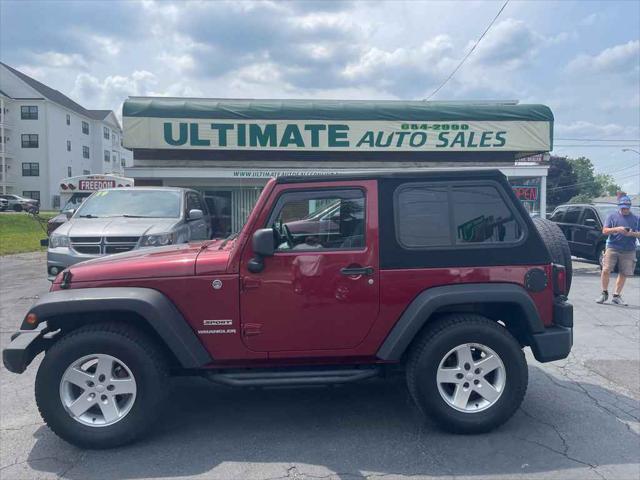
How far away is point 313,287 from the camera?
13.2 feet

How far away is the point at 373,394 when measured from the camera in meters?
4.95

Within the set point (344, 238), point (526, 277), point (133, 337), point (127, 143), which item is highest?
point (127, 143)

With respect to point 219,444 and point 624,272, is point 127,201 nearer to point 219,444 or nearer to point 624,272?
point 219,444

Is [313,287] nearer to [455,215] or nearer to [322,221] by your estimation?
[322,221]

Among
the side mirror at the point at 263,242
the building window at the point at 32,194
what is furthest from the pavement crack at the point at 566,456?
the building window at the point at 32,194

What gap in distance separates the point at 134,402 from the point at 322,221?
190cm

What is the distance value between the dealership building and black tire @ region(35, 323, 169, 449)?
35.2 ft

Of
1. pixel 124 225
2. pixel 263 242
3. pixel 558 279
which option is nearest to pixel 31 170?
pixel 124 225

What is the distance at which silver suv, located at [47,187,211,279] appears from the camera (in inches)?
307

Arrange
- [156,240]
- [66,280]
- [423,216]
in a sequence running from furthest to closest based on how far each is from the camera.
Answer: [156,240] < [423,216] < [66,280]

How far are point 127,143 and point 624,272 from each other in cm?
1180

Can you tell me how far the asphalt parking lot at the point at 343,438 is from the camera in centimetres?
361

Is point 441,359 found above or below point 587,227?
below

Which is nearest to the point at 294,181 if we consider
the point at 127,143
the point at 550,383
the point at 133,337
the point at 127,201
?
the point at 133,337
